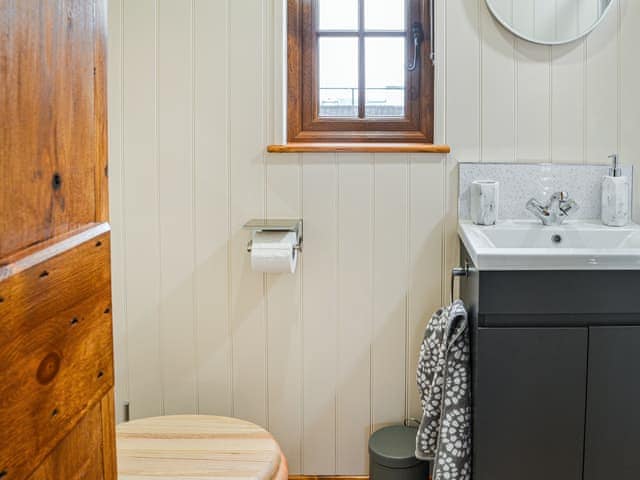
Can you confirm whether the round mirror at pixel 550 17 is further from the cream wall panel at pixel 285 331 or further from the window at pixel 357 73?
the cream wall panel at pixel 285 331

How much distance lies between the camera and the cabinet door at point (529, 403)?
1523 millimetres

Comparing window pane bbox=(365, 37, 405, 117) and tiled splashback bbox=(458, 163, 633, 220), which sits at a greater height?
window pane bbox=(365, 37, 405, 117)

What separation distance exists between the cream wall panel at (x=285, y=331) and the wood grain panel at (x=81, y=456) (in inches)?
49.4

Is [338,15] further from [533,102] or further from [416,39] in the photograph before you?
[533,102]

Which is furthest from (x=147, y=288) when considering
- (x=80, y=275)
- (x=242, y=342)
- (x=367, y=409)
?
(x=80, y=275)

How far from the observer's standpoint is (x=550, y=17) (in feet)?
6.35

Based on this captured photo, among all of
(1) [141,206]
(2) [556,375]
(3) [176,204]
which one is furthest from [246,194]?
(2) [556,375]

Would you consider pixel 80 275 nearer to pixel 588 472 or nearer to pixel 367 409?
pixel 588 472

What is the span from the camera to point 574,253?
1.49 meters

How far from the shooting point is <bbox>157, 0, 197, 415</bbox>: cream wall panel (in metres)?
1.97

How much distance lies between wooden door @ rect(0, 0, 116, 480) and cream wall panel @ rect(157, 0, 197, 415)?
4.16 feet

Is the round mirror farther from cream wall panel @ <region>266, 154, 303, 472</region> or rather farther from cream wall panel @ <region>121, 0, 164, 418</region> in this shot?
cream wall panel @ <region>121, 0, 164, 418</region>

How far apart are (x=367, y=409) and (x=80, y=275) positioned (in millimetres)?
1533

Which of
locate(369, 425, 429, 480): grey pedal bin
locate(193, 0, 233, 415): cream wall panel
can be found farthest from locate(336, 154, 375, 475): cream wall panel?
locate(193, 0, 233, 415): cream wall panel
